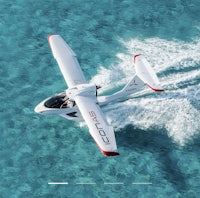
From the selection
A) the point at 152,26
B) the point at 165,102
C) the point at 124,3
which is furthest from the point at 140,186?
the point at 124,3

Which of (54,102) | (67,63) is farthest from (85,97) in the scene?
(67,63)

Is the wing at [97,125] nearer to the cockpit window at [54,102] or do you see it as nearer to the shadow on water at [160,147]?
the cockpit window at [54,102]

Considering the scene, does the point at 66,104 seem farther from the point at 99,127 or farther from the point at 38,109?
the point at 99,127

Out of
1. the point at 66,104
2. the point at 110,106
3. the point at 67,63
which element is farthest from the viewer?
the point at 67,63

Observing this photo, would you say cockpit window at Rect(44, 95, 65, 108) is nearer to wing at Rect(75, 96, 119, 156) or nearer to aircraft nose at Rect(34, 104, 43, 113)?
aircraft nose at Rect(34, 104, 43, 113)

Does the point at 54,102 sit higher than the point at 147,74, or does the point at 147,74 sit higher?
the point at 147,74

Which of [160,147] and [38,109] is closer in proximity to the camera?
[160,147]

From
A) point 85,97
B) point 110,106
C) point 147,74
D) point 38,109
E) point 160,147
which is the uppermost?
point 147,74
